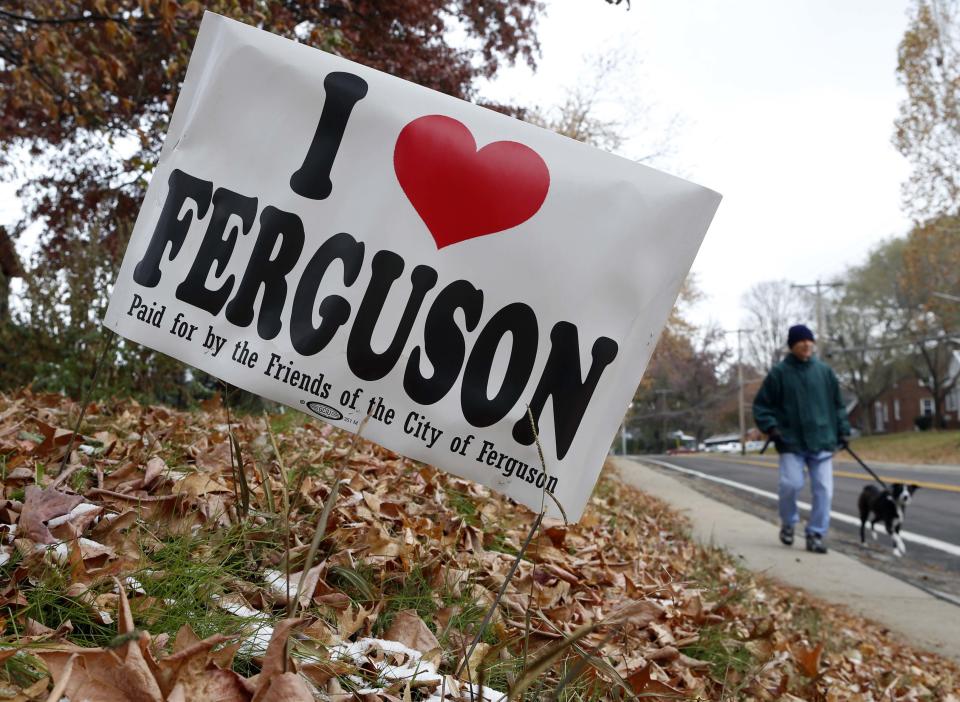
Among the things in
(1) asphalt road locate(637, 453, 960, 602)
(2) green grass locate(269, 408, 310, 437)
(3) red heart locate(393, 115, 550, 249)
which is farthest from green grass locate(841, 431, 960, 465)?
(3) red heart locate(393, 115, 550, 249)

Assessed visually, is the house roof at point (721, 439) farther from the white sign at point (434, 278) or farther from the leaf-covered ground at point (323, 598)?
the white sign at point (434, 278)

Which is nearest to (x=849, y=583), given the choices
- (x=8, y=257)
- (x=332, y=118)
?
(x=332, y=118)

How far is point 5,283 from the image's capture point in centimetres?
699

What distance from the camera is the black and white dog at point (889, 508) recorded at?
24.9 ft

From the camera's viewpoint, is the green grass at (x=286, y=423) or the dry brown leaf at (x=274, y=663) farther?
the green grass at (x=286, y=423)

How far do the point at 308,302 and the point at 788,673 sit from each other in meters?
2.14

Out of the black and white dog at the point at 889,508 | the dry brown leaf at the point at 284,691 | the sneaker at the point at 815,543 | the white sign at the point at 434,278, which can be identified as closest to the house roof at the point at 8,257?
the white sign at the point at 434,278

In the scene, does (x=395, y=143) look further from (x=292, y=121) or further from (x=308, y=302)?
(x=308, y=302)

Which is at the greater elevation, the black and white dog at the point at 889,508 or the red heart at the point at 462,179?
the red heart at the point at 462,179

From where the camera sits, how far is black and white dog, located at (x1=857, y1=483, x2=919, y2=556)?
7.59 m

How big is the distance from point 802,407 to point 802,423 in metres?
0.14

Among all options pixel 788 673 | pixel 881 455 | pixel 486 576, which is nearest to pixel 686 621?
pixel 788 673

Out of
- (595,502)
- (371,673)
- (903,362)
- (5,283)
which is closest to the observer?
(371,673)

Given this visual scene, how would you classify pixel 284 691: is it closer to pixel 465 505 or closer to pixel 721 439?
pixel 465 505
